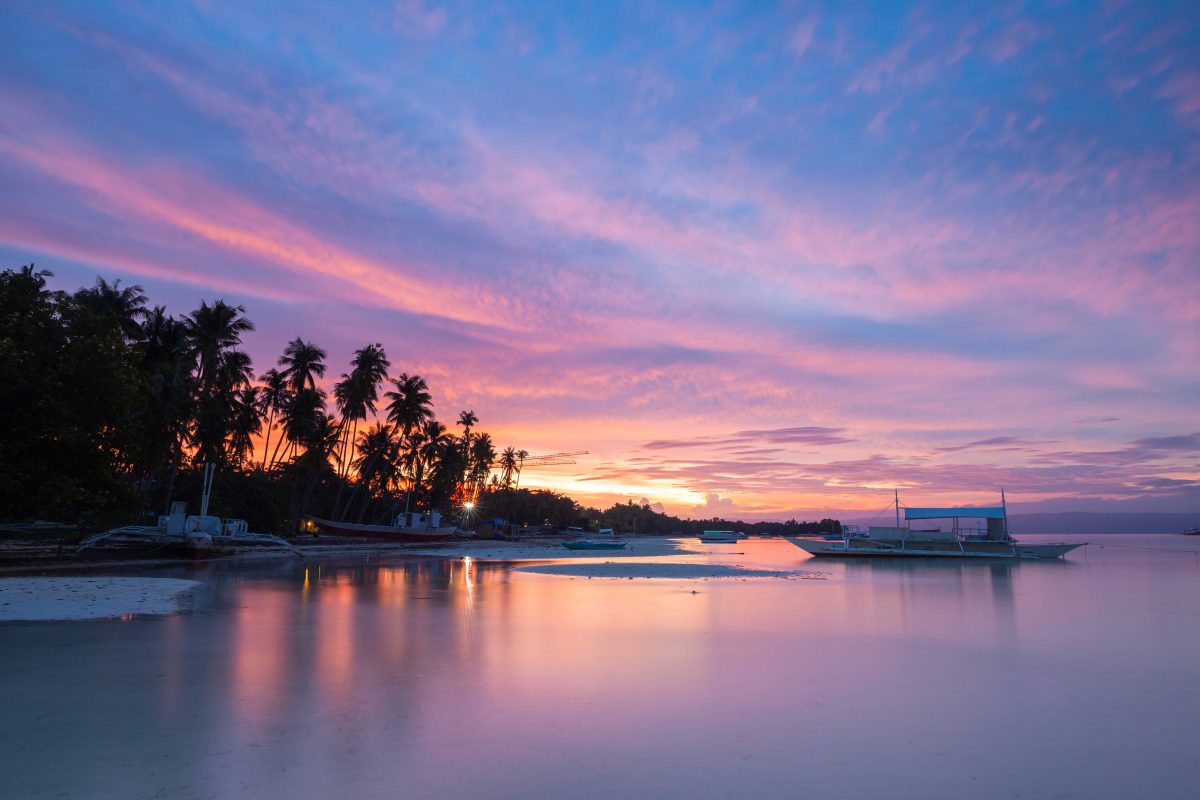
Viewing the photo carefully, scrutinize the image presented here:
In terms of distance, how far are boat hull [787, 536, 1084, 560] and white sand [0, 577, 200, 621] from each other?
58404 millimetres

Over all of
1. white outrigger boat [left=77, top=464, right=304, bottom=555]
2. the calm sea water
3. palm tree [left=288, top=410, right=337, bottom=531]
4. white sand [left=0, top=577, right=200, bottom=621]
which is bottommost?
the calm sea water

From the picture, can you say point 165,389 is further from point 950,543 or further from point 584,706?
A: point 950,543

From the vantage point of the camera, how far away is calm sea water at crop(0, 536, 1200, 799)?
7520mm

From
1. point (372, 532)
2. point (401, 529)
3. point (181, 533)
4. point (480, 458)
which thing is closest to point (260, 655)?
point (181, 533)

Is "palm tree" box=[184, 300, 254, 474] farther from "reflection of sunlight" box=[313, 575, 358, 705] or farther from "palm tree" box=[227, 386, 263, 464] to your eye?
"reflection of sunlight" box=[313, 575, 358, 705]

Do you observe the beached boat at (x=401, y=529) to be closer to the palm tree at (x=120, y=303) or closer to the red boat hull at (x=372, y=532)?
the red boat hull at (x=372, y=532)

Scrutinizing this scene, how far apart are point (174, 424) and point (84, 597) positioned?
24.9 m

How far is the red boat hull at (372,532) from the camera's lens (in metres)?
71.4

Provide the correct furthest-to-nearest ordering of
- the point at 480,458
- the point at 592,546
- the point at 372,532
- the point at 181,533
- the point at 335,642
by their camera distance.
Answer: the point at 480,458
the point at 592,546
the point at 372,532
the point at 181,533
the point at 335,642

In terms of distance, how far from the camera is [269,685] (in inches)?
439

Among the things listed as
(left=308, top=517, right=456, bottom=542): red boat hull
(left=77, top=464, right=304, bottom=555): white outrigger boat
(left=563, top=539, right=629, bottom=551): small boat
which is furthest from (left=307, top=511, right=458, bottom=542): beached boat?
(left=77, top=464, right=304, bottom=555): white outrigger boat

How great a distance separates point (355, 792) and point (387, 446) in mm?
78226

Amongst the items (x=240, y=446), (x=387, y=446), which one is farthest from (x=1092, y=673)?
(x=387, y=446)

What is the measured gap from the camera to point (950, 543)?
66500 mm
